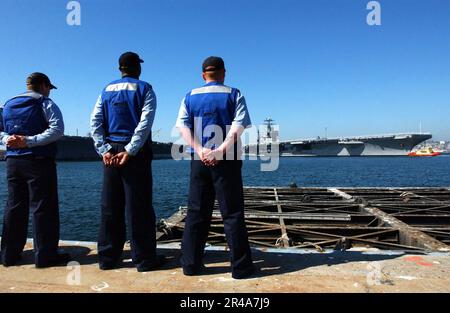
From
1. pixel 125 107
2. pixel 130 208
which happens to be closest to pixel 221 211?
pixel 130 208

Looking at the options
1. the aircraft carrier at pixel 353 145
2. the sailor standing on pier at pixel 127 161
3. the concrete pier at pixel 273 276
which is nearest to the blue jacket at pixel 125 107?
the sailor standing on pier at pixel 127 161

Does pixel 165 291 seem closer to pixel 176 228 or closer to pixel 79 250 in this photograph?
pixel 79 250

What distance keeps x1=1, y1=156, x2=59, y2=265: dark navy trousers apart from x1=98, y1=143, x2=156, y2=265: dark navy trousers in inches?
24.1

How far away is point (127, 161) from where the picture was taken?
11.2 feet

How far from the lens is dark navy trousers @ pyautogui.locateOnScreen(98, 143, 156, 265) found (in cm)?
349

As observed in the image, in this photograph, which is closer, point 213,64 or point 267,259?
point 213,64

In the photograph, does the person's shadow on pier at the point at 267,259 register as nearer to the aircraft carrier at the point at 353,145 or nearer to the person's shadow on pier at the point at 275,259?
the person's shadow on pier at the point at 275,259

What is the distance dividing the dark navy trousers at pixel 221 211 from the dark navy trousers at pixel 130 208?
0.41m

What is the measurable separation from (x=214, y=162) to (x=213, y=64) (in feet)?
3.33

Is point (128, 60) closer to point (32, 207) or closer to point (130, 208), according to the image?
point (130, 208)

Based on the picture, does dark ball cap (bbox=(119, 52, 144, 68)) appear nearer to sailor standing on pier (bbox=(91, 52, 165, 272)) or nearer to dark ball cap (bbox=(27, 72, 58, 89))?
sailor standing on pier (bbox=(91, 52, 165, 272))

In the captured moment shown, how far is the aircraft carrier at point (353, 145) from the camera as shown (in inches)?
3863

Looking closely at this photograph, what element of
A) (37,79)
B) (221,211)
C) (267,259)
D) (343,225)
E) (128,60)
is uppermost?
(128,60)
